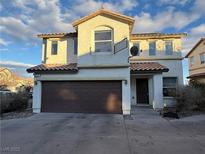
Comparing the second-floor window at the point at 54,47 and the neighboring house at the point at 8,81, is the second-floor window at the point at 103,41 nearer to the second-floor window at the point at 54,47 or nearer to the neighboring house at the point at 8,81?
the second-floor window at the point at 54,47

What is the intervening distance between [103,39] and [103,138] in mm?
8828

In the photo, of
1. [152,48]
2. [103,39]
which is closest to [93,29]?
[103,39]

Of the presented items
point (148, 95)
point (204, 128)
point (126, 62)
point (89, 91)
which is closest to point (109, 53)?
point (126, 62)

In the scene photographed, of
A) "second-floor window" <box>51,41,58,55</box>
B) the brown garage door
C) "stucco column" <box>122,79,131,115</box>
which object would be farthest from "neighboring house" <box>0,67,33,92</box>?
"stucco column" <box>122,79,131,115</box>

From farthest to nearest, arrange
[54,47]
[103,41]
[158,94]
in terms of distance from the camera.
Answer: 1. [54,47]
2. [158,94]
3. [103,41]

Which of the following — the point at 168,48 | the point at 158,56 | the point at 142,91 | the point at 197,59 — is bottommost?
the point at 142,91

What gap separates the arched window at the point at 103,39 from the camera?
48.5 ft

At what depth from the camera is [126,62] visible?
14242mm

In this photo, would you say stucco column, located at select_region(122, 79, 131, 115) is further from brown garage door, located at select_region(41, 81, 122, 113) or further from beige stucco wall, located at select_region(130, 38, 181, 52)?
beige stucco wall, located at select_region(130, 38, 181, 52)

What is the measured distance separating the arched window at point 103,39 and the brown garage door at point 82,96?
252 cm

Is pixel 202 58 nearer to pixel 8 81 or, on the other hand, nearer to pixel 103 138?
pixel 103 138

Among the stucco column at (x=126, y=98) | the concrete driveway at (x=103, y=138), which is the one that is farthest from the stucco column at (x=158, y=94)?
the concrete driveway at (x=103, y=138)

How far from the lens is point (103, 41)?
14.8m

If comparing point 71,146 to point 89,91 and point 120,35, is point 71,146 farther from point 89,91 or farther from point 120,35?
point 120,35
